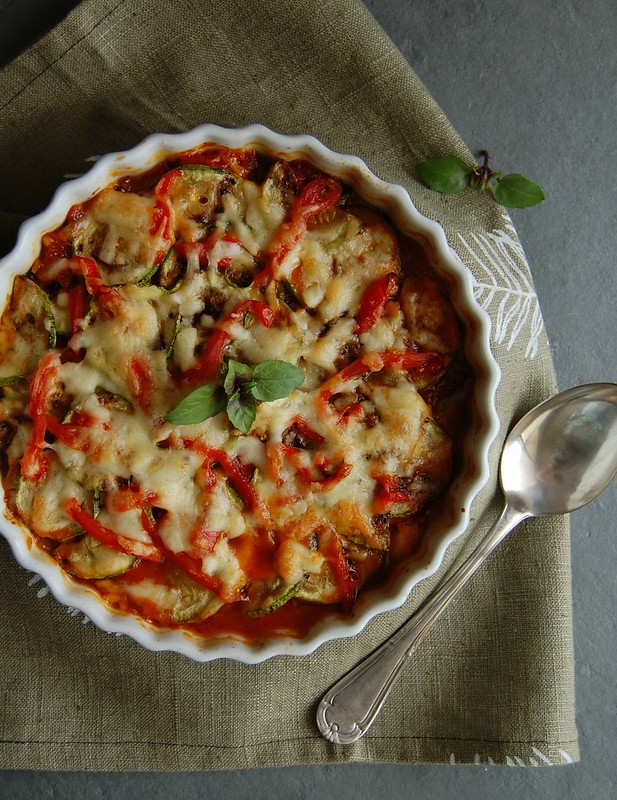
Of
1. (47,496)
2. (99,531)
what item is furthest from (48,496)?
(99,531)

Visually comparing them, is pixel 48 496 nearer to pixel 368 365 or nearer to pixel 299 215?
pixel 368 365

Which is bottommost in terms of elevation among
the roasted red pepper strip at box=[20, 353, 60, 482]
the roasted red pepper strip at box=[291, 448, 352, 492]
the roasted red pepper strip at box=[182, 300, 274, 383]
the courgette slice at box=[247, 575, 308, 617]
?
the courgette slice at box=[247, 575, 308, 617]

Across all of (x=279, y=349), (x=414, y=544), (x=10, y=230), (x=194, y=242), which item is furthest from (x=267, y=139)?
(x=414, y=544)

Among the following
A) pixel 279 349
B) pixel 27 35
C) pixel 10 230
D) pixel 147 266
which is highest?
pixel 27 35

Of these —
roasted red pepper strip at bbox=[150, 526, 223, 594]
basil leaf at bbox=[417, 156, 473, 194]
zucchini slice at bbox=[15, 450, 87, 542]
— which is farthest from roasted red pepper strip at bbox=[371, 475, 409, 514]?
basil leaf at bbox=[417, 156, 473, 194]

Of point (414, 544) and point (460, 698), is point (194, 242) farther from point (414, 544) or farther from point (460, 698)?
point (460, 698)

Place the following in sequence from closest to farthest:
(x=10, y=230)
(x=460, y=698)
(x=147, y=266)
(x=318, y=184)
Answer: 1. (x=147, y=266)
2. (x=318, y=184)
3. (x=10, y=230)
4. (x=460, y=698)

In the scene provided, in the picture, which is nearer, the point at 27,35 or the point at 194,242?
the point at 194,242

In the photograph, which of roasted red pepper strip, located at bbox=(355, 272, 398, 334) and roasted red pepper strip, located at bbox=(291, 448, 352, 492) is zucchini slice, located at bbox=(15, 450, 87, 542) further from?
roasted red pepper strip, located at bbox=(355, 272, 398, 334)
